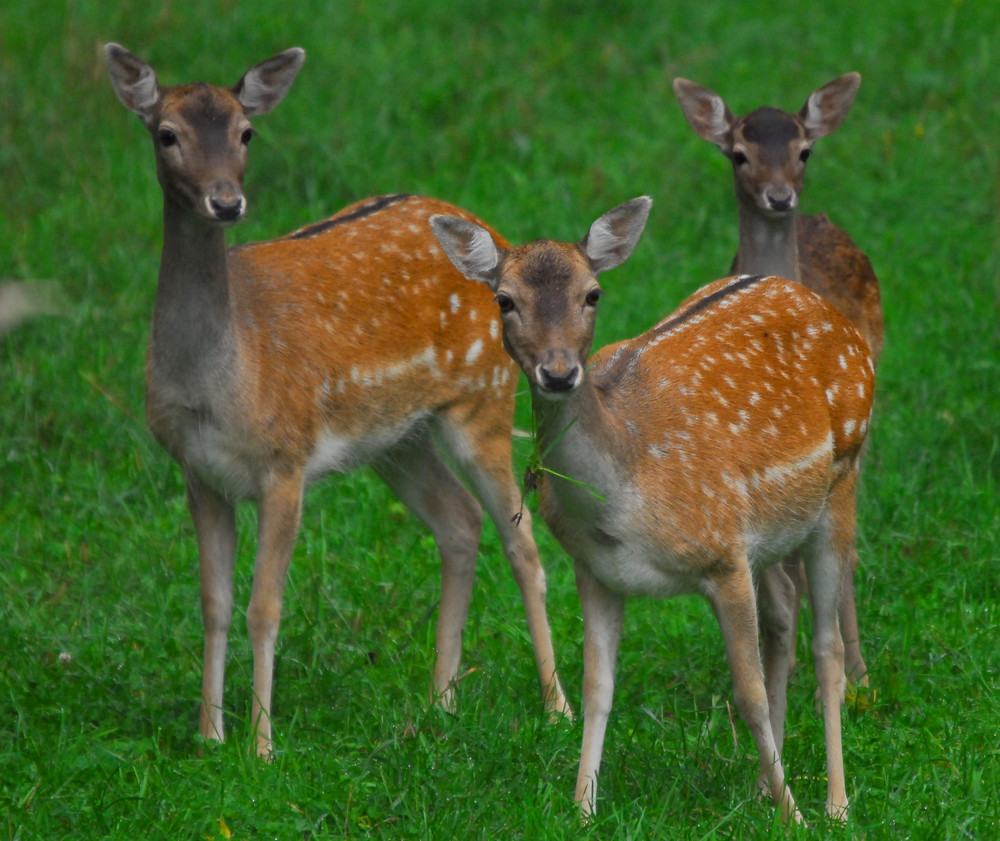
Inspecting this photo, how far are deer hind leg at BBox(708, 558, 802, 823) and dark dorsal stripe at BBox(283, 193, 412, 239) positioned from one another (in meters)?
2.57

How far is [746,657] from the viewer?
4.82m

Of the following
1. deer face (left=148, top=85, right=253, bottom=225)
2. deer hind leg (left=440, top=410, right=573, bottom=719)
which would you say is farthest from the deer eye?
deer hind leg (left=440, top=410, right=573, bottom=719)

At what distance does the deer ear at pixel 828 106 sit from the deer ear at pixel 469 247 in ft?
9.31

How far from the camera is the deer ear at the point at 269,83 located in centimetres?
605

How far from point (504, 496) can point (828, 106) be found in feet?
8.40

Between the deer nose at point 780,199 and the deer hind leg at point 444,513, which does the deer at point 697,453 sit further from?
the deer hind leg at point 444,513

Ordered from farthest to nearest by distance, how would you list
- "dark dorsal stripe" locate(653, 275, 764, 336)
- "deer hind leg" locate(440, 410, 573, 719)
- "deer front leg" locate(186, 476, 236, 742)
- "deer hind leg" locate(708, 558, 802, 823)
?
"deer hind leg" locate(440, 410, 573, 719) → "deer front leg" locate(186, 476, 236, 742) → "dark dorsal stripe" locate(653, 275, 764, 336) → "deer hind leg" locate(708, 558, 802, 823)

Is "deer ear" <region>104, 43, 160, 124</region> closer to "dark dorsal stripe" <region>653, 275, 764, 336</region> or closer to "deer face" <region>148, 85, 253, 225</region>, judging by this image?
"deer face" <region>148, 85, 253, 225</region>

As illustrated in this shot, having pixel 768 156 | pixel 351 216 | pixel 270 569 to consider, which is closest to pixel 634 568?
pixel 270 569

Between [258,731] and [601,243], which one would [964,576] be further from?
[258,731]

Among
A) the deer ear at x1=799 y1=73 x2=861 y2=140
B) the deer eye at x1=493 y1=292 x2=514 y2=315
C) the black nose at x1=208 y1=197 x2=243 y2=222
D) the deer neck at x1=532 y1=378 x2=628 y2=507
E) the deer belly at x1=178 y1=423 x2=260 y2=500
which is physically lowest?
the deer belly at x1=178 y1=423 x2=260 y2=500

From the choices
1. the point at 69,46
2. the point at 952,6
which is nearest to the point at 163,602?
Result: the point at 69,46

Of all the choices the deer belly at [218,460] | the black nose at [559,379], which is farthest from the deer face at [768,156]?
the black nose at [559,379]

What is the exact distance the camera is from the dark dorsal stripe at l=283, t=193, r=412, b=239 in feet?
21.5
